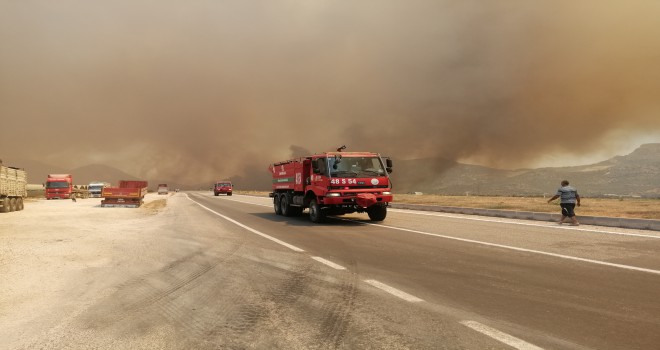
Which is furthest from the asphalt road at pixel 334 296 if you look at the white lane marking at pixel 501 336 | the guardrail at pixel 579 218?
the guardrail at pixel 579 218

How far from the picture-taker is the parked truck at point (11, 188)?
25144mm

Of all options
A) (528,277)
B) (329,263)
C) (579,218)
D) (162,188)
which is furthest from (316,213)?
(162,188)

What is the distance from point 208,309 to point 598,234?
1160 cm

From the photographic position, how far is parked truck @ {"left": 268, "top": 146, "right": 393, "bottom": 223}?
15281 millimetres

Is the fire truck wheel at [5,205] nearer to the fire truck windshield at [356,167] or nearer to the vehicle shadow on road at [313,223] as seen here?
the vehicle shadow on road at [313,223]

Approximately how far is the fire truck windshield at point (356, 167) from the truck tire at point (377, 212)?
132 centimetres

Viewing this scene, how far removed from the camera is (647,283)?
580 cm

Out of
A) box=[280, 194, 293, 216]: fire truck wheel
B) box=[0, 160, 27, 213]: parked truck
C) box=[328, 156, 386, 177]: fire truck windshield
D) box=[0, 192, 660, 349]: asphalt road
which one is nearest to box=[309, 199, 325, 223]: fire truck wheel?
box=[328, 156, 386, 177]: fire truck windshield

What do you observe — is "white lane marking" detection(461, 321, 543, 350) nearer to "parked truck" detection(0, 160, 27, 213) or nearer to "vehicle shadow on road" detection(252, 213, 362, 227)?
"vehicle shadow on road" detection(252, 213, 362, 227)

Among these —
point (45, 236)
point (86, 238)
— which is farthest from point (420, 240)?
point (45, 236)

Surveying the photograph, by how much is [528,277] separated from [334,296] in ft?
9.70

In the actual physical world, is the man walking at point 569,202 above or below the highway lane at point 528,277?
above

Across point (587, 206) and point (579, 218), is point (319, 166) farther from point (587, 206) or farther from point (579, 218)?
point (587, 206)

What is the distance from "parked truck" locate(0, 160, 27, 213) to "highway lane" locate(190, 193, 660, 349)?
21.7 m
